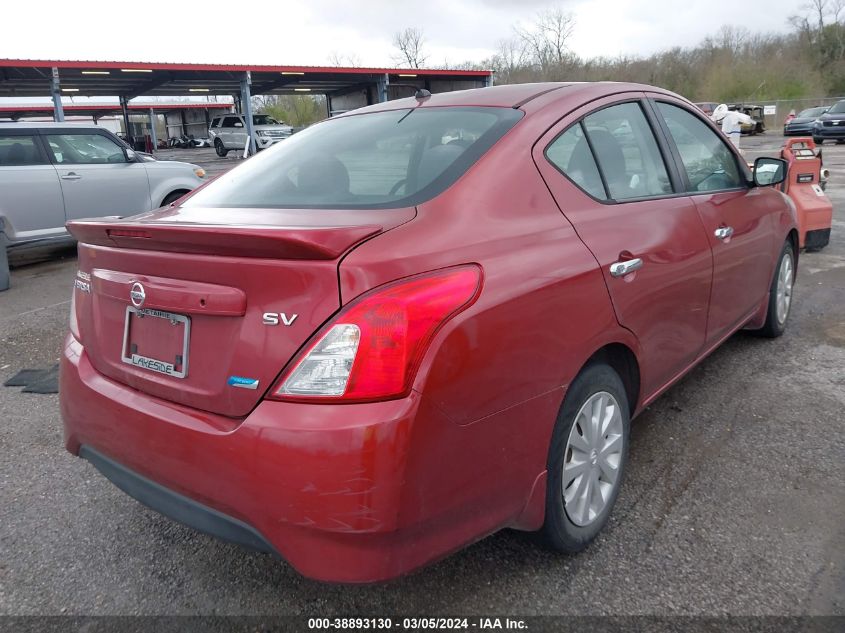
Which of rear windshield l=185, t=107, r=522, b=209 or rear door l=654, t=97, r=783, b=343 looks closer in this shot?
rear windshield l=185, t=107, r=522, b=209

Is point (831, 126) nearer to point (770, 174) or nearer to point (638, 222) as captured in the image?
point (770, 174)

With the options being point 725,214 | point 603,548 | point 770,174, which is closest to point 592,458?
point 603,548

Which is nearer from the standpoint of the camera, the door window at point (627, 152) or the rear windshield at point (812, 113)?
the door window at point (627, 152)

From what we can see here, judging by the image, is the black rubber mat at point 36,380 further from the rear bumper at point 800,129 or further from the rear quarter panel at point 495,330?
the rear bumper at point 800,129

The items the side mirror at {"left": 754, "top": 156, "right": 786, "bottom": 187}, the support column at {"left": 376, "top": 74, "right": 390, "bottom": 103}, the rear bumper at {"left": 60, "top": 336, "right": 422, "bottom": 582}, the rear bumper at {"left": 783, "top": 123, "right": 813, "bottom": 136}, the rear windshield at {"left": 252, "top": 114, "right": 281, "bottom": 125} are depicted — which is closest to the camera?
the rear bumper at {"left": 60, "top": 336, "right": 422, "bottom": 582}

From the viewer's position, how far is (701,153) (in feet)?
11.3

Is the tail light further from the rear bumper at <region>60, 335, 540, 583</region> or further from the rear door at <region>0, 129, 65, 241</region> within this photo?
the rear door at <region>0, 129, 65, 241</region>

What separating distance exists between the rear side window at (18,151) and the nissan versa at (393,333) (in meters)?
6.81

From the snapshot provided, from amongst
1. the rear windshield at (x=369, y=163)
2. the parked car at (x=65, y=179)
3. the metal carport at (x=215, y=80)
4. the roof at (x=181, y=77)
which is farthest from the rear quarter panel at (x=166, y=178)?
the roof at (x=181, y=77)

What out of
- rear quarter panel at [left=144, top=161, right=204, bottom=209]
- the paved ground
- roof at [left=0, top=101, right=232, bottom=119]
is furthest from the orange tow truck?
roof at [left=0, top=101, right=232, bottom=119]

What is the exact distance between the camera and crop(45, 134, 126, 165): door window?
8492mm

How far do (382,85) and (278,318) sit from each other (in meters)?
31.2

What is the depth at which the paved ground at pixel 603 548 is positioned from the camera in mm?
2176

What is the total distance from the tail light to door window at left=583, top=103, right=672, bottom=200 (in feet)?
4.06
